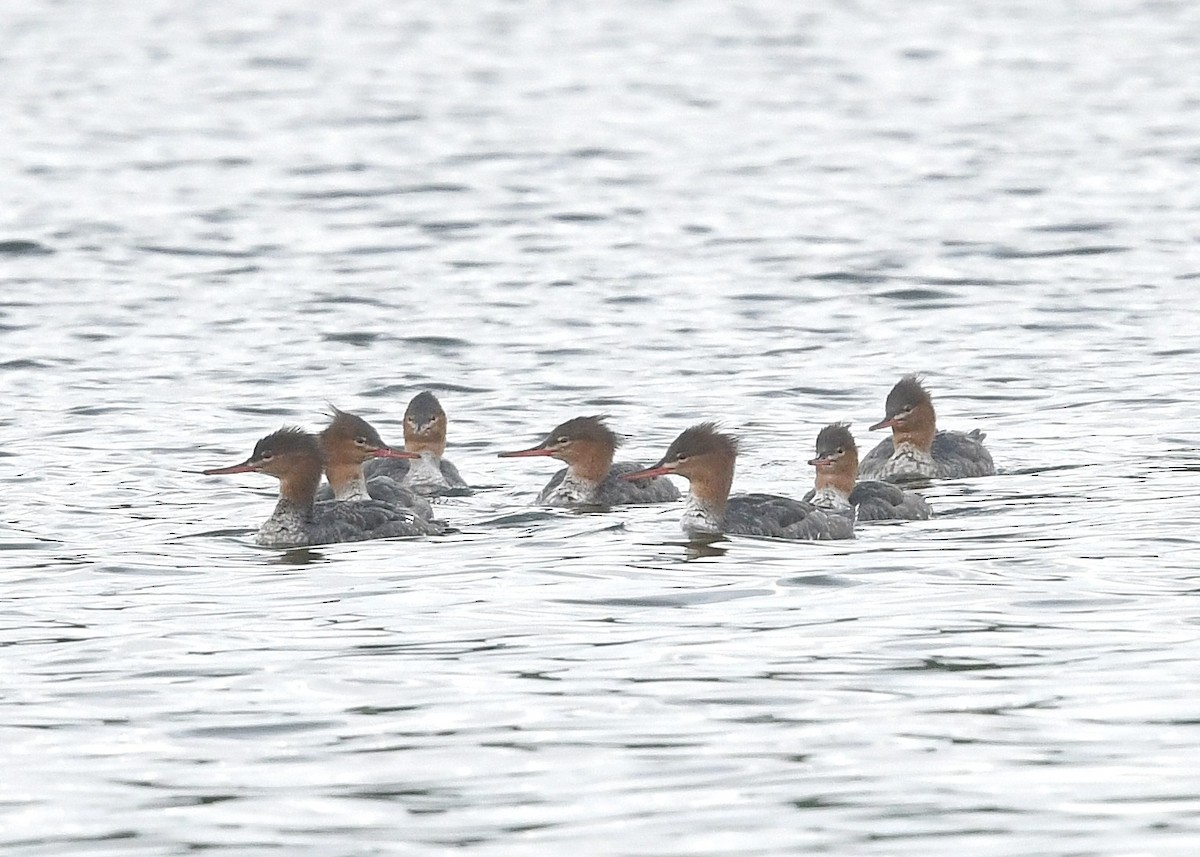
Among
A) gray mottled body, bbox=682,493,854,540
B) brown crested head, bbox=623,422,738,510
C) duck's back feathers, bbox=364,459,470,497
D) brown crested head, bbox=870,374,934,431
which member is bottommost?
gray mottled body, bbox=682,493,854,540

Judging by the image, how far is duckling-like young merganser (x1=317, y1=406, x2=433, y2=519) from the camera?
14.8 meters

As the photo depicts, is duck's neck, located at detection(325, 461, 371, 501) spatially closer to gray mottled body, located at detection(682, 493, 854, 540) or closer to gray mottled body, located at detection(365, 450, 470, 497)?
gray mottled body, located at detection(365, 450, 470, 497)

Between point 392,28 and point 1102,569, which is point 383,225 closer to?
point 1102,569

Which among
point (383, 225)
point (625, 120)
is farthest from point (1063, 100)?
point (383, 225)

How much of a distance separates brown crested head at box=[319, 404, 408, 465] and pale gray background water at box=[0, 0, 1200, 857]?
0.59 meters

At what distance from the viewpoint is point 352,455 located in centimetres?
1495

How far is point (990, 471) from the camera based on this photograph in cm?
1546

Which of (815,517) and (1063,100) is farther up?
(1063,100)

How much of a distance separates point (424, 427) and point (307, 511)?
208 centimetres

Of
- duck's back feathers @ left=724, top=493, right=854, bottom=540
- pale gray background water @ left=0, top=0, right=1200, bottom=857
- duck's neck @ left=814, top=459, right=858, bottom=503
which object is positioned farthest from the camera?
duck's neck @ left=814, top=459, right=858, bottom=503

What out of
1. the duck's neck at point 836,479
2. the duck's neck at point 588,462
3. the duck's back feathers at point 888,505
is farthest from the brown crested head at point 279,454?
the duck's back feathers at point 888,505

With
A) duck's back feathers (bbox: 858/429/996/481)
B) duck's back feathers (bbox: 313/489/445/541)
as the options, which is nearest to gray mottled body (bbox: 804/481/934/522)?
duck's back feathers (bbox: 858/429/996/481)

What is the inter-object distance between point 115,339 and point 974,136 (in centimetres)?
1698

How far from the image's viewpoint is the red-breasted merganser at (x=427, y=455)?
50.3 ft
